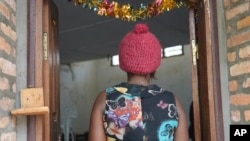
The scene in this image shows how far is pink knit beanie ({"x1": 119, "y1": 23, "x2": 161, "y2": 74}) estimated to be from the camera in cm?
154

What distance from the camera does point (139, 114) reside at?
1483 mm

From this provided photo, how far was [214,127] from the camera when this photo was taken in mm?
1925

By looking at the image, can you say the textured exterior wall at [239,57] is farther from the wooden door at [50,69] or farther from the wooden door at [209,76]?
the wooden door at [50,69]

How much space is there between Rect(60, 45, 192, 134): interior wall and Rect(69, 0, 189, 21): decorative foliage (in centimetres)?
374

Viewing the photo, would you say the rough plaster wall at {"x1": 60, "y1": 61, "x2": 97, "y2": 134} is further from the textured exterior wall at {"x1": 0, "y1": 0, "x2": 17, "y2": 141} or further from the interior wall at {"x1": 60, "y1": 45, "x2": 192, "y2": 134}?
the textured exterior wall at {"x1": 0, "y1": 0, "x2": 17, "y2": 141}

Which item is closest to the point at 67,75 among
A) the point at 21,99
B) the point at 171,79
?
the point at 171,79

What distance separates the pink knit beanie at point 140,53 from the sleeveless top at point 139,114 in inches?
3.6

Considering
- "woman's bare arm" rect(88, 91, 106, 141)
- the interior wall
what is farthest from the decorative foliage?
the interior wall

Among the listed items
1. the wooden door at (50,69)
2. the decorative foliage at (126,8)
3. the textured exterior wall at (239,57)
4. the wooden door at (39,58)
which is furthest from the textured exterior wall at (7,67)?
the textured exterior wall at (239,57)

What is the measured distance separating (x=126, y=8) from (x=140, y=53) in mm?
1131

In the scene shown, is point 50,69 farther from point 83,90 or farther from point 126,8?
point 83,90

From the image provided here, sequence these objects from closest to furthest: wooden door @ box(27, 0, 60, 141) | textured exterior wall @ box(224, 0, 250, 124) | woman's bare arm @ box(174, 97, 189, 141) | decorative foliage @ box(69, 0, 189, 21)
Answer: woman's bare arm @ box(174, 97, 189, 141) < wooden door @ box(27, 0, 60, 141) < textured exterior wall @ box(224, 0, 250, 124) < decorative foliage @ box(69, 0, 189, 21)

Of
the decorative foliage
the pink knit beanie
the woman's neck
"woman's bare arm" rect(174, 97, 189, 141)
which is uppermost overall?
the decorative foliage

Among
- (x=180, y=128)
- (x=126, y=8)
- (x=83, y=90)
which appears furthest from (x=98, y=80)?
(x=180, y=128)
